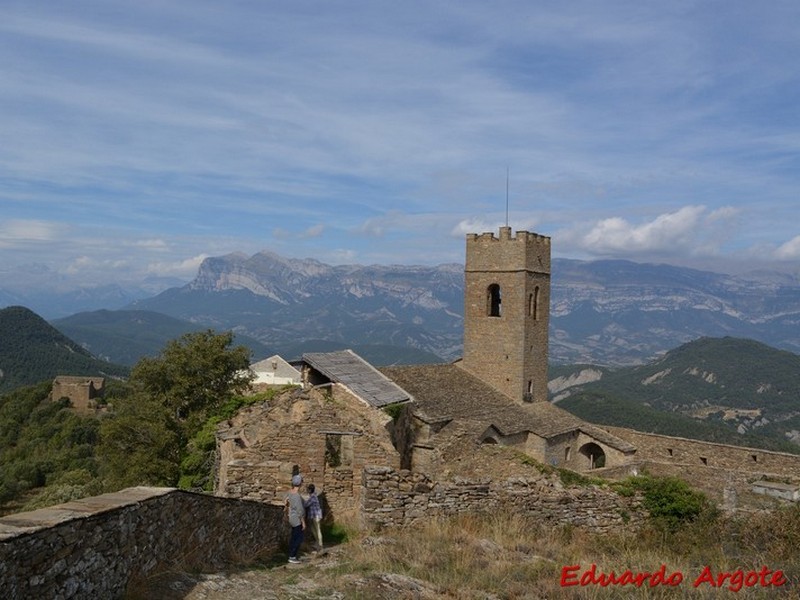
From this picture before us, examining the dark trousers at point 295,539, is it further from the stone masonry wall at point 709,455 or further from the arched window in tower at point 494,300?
the arched window in tower at point 494,300

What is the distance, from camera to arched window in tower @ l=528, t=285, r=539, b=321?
36.0 m

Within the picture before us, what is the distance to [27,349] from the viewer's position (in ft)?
504

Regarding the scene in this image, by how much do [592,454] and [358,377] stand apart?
16.5 m

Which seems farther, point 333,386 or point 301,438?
point 333,386

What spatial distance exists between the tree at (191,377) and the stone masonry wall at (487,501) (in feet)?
54.1

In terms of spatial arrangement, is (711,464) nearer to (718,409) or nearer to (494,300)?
(494,300)

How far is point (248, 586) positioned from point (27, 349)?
549ft

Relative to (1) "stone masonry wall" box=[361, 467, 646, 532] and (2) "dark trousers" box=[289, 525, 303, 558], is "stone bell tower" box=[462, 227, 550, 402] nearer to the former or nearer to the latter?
(1) "stone masonry wall" box=[361, 467, 646, 532]

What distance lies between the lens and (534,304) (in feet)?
120

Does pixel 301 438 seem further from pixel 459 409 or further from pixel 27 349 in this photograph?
pixel 27 349

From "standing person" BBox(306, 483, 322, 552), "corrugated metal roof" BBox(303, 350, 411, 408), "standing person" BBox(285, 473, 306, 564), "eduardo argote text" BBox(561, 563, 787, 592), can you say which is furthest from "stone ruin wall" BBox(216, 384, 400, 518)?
"eduardo argote text" BBox(561, 563, 787, 592)

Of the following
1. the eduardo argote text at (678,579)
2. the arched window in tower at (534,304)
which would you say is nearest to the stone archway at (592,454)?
the arched window in tower at (534,304)

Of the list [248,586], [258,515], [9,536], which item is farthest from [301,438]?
[9,536]

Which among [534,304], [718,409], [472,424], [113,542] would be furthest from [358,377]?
[718,409]
